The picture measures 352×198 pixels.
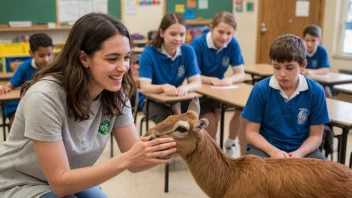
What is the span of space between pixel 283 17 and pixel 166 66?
4559mm

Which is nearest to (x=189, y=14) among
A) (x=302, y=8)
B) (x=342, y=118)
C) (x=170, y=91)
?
(x=302, y=8)

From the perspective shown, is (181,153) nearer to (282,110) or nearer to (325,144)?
(282,110)

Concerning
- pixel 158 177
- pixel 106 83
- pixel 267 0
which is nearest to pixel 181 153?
pixel 106 83

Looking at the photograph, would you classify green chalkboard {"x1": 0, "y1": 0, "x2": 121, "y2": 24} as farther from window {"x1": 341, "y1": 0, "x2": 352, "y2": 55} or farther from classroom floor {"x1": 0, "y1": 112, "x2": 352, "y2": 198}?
window {"x1": 341, "y1": 0, "x2": 352, "y2": 55}

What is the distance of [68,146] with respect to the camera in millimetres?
1761

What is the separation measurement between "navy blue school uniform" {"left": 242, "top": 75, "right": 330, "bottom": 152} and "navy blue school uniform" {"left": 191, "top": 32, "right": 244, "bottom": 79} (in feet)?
5.68

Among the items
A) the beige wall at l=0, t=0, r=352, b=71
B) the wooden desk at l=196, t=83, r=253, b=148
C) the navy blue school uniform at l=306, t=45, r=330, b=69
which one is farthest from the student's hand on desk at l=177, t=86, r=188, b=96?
the beige wall at l=0, t=0, r=352, b=71

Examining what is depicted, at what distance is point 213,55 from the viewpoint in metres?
4.31

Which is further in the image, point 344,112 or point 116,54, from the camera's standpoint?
point 344,112

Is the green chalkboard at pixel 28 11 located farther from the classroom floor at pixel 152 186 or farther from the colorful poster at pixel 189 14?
the classroom floor at pixel 152 186

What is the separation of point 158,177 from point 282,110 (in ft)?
5.64

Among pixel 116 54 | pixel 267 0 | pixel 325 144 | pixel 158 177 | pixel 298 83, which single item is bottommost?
pixel 158 177

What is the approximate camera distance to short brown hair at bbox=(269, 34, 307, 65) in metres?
2.49

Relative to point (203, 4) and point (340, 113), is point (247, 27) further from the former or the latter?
point (340, 113)
